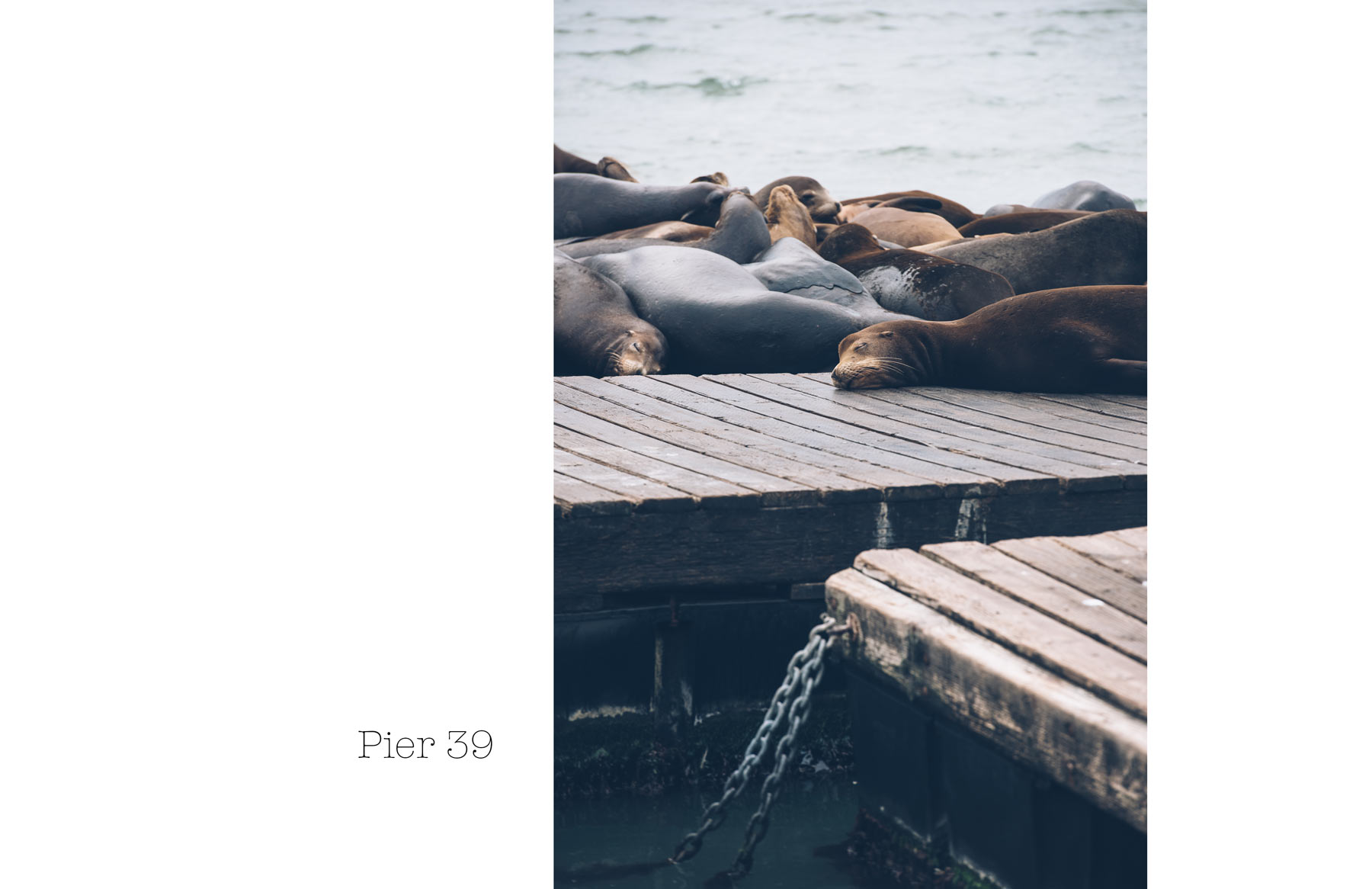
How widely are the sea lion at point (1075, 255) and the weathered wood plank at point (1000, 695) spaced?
12.1 ft

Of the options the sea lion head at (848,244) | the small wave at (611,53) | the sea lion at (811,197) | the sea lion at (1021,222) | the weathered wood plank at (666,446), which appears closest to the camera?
the weathered wood plank at (666,446)

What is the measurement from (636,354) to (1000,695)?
279 cm

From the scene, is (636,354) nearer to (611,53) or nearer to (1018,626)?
(1018,626)

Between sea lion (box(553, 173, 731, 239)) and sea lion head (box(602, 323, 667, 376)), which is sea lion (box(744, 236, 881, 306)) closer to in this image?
sea lion head (box(602, 323, 667, 376))

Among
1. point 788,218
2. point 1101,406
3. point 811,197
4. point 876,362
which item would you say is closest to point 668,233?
point 788,218

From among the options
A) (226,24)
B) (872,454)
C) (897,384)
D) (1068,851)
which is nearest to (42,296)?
(226,24)

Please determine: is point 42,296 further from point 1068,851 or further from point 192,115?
point 1068,851

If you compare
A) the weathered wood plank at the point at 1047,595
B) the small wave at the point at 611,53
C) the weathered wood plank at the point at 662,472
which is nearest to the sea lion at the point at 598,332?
the weathered wood plank at the point at 662,472

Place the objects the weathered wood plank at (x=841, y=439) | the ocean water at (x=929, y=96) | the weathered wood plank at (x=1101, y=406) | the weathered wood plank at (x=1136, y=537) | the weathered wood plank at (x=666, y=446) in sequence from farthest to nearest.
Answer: the ocean water at (x=929, y=96)
the weathered wood plank at (x=1101, y=406)
the weathered wood plank at (x=841, y=439)
the weathered wood plank at (x=666, y=446)
the weathered wood plank at (x=1136, y=537)

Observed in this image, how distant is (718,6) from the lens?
10.8m

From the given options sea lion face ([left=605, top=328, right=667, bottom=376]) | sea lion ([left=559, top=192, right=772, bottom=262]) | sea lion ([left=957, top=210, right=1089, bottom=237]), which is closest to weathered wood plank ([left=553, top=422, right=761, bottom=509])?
sea lion face ([left=605, top=328, right=667, bottom=376])

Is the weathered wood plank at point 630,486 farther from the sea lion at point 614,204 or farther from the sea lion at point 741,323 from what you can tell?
the sea lion at point 614,204

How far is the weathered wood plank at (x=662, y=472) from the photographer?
7.98 ft
